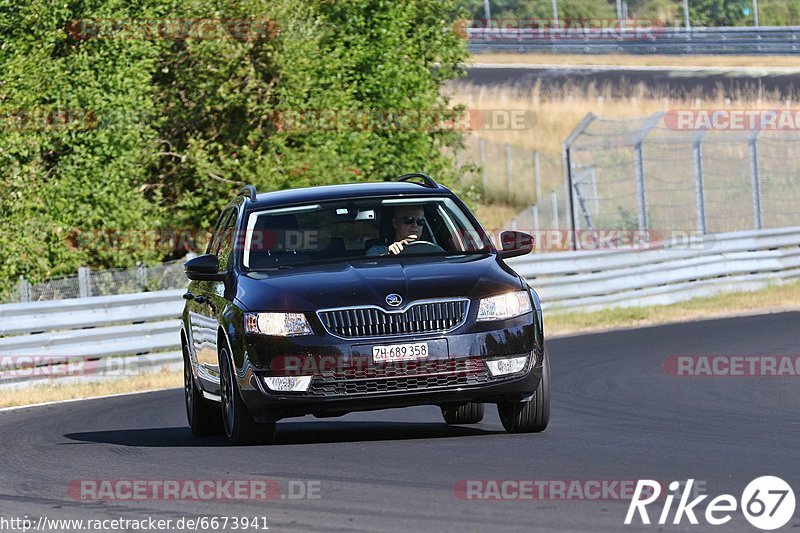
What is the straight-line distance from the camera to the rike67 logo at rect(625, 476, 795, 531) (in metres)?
6.52

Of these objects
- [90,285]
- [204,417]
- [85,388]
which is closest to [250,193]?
[204,417]

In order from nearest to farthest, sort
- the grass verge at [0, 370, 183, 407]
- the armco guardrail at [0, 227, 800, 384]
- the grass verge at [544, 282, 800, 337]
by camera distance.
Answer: the grass verge at [0, 370, 183, 407]
the armco guardrail at [0, 227, 800, 384]
the grass verge at [544, 282, 800, 337]

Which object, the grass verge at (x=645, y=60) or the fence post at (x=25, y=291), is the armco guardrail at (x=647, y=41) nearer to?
the grass verge at (x=645, y=60)

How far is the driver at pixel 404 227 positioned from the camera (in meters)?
10.7

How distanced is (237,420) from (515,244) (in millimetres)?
2112

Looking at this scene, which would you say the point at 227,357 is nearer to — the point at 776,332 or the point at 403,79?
the point at 776,332

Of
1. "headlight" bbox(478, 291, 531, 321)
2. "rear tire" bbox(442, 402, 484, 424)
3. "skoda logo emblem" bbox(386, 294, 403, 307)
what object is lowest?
"rear tire" bbox(442, 402, 484, 424)

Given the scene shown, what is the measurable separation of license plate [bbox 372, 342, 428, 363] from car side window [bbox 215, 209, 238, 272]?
1.83 m

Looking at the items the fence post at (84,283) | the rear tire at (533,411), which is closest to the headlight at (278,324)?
the rear tire at (533,411)

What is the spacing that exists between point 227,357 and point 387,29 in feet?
64.9

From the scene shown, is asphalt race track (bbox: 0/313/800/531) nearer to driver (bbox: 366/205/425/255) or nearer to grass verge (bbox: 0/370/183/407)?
driver (bbox: 366/205/425/255)

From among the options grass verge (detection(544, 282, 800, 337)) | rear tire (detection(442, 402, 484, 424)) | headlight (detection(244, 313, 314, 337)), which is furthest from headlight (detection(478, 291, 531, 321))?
grass verge (detection(544, 282, 800, 337))

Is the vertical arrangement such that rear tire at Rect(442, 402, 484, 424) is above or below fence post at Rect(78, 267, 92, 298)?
above

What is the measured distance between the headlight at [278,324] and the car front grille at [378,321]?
0.12 m
